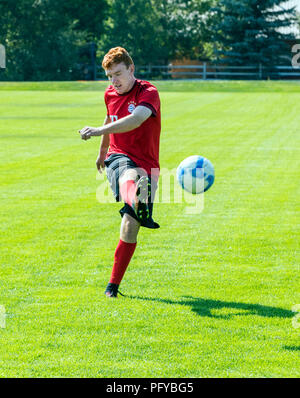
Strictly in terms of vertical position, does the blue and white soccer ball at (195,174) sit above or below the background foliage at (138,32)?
above

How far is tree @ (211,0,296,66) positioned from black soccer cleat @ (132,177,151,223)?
59.7 m

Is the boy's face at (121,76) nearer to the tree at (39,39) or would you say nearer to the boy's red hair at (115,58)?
the boy's red hair at (115,58)

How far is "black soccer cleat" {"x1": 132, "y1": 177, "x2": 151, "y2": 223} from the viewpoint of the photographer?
6.20 meters

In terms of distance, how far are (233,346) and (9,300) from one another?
216 centimetres

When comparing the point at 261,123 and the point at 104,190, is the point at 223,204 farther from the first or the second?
the point at 261,123

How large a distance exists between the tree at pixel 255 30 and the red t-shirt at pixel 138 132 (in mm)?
59137

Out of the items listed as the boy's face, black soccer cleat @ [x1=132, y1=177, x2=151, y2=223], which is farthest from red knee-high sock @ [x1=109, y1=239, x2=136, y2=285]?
the boy's face

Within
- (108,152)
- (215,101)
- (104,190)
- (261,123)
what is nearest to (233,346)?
(108,152)

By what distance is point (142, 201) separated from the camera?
621 centimetres

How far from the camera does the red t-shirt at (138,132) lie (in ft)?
21.7

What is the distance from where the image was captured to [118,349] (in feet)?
16.7

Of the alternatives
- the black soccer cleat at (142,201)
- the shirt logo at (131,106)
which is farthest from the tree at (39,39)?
the black soccer cleat at (142,201)
